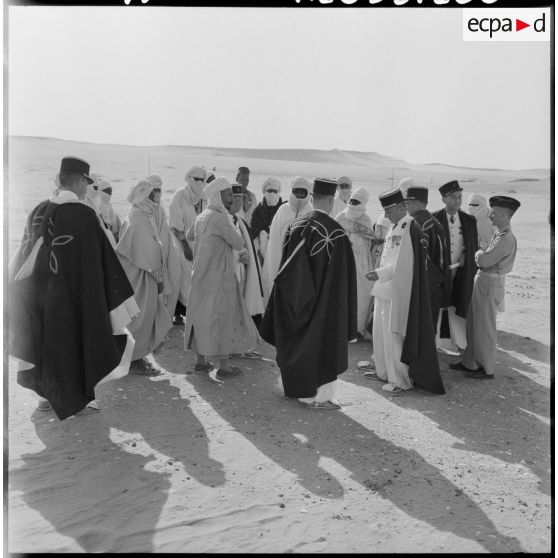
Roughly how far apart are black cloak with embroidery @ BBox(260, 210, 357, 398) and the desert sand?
0.37 m

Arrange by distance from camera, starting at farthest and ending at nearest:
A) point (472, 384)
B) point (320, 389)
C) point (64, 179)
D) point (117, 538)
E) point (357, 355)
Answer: point (357, 355)
point (472, 384)
point (320, 389)
point (64, 179)
point (117, 538)

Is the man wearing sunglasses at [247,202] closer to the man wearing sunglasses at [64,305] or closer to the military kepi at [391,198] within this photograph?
the military kepi at [391,198]

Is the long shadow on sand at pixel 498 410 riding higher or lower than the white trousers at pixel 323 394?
lower

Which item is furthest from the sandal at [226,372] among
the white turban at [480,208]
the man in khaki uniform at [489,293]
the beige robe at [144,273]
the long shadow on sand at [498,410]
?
the white turban at [480,208]

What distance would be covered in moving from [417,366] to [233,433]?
6.36 feet

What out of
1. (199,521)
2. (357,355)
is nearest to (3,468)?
(199,521)

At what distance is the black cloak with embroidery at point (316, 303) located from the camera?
563cm

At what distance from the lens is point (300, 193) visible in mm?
7344

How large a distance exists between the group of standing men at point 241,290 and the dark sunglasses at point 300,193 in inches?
0.4

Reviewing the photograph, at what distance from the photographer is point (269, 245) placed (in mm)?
7730

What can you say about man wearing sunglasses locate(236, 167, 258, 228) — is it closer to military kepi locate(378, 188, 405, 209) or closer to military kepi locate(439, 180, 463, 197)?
military kepi locate(439, 180, 463, 197)

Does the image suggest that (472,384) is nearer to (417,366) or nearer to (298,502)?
(417,366)

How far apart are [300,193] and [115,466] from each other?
152 inches

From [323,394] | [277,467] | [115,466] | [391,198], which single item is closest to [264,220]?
[391,198]
